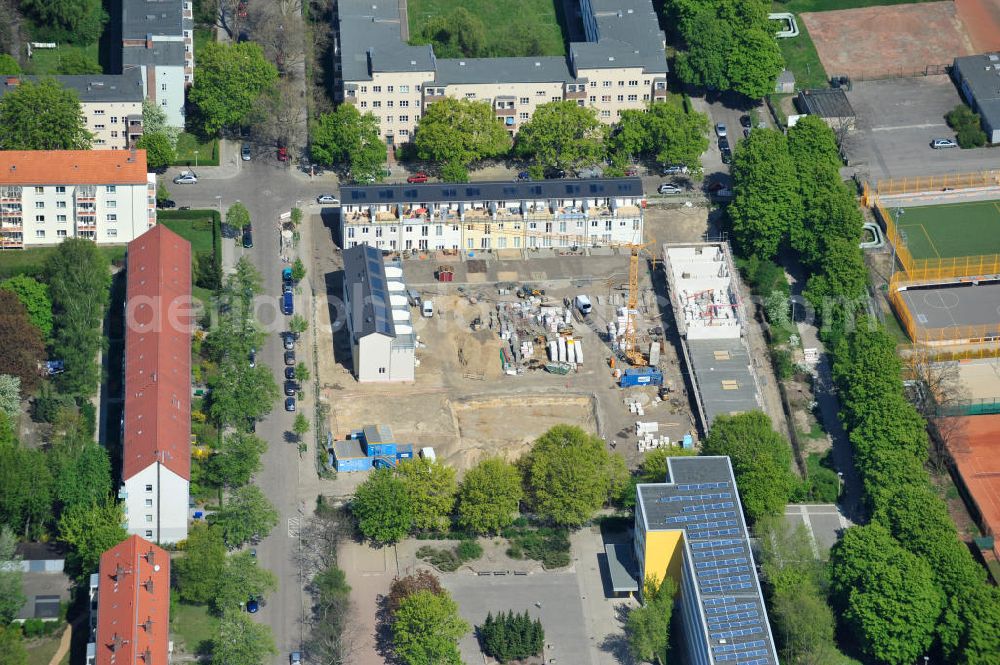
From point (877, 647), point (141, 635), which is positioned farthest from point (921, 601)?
point (141, 635)

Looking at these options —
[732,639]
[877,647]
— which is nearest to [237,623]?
[732,639]

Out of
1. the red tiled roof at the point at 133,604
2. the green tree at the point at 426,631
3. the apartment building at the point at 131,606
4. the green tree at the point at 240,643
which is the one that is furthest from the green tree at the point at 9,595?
the green tree at the point at 426,631

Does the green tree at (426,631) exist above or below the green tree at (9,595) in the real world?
below

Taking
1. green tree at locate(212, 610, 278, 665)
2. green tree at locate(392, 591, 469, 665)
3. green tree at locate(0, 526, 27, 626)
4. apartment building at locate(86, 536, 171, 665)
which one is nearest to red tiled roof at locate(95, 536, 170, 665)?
apartment building at locate(86, 536, 171, 665)

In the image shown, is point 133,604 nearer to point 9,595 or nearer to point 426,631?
point 9,595

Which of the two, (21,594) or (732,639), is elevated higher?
(21,594)

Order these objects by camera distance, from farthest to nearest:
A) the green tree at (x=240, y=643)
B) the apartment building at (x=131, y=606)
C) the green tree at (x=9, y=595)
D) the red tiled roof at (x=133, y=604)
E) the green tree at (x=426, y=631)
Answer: the green tree at (x=9, y=595)
the green tree at (x=426, y=631)
the green tree at (x=240, y=643)
the apartment building at (x=131, y=606)
the red tiled roof at (x=133, y=604)

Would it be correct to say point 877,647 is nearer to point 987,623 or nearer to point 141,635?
point 987,623

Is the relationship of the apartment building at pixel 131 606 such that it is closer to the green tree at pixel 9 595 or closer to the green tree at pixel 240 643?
the green tree at pixel 240 643
